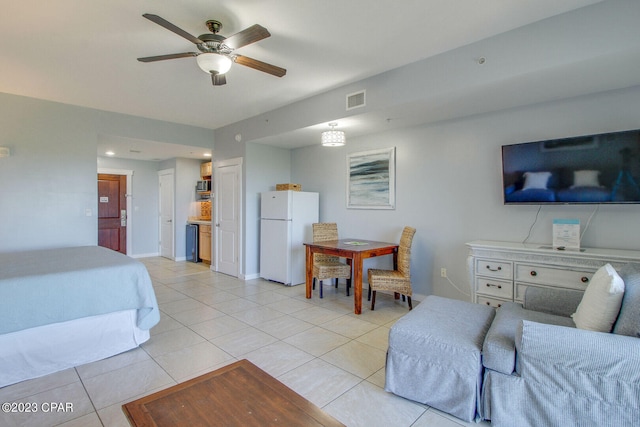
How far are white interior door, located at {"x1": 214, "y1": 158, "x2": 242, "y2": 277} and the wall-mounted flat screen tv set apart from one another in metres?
4.01

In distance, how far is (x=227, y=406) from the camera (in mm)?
1299

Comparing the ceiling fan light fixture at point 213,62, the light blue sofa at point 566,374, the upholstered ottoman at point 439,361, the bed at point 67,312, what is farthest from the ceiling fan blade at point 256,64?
the light blue sofa at point 566,374

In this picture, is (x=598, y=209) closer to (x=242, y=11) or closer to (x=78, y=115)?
(x=242, y=11)

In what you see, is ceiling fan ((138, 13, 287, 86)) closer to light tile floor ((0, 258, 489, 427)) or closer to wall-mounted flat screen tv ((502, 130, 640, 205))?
light tile floor ((0, 258, 489, 427))

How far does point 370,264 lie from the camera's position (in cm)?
475

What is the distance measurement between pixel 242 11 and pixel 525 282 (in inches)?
129

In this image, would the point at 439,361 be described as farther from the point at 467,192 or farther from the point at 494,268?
the point at 467,192

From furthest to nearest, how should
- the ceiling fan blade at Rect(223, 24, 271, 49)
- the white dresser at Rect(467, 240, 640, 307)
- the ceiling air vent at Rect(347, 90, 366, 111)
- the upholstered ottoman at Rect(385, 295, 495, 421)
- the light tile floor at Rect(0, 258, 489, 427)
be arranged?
the ceiling air vent at Rect(347, 90, 366, 111) < the white dresser at Rect(467, 240, 640, 307) < the ceiling fan blade at Rect(223, 24, 271, 49) < the light tile floor at Rect(0, 258, 489, 427) < the upholstered ottoman at Rect(385, 295, 495, 421)

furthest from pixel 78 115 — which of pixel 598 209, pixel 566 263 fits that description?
pixel 598 209

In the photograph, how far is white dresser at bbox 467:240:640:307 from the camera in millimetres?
2590

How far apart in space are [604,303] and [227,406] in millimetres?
1960

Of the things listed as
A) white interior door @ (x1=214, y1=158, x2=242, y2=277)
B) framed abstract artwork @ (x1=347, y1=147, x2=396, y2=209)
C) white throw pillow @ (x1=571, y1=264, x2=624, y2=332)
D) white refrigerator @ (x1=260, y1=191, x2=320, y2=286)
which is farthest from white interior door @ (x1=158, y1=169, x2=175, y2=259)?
white throw pillow @ (x1=571, y1=264, x2=624, y2=332)

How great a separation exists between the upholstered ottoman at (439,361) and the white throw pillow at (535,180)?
1.58 meters

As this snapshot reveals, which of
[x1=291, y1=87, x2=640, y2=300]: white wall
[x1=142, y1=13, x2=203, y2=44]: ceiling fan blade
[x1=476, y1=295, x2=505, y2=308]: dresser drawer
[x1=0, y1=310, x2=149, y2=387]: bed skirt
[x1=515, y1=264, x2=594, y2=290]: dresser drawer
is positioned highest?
[x1=142, y1=13, x2=203, y2=44]: ceiling fan blade
